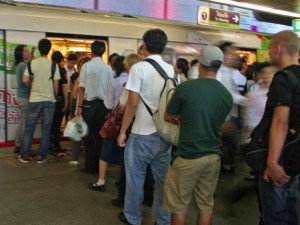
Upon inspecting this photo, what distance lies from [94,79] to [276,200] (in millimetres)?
3018

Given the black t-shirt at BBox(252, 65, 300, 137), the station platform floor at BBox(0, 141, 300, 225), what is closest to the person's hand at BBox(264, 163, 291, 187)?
the black t-shirt at BBox(252, 65, 300, 137)

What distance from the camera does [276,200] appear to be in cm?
244

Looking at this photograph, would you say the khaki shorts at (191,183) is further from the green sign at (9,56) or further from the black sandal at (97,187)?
the green sign at (9,56)

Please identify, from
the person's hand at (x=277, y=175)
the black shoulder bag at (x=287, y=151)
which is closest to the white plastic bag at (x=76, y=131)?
the black shoulder bag at (x=287, y=151)

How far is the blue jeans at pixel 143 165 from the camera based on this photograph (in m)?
3.18

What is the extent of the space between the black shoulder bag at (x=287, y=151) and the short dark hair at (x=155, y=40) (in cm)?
112

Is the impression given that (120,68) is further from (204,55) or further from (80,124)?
(204,55)

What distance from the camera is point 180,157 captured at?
2.66m

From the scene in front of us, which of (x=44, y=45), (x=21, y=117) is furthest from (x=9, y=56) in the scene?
(x=44, y=45)

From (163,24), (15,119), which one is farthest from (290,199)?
(163,24)

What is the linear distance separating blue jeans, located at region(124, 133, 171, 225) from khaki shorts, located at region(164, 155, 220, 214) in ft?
1.59

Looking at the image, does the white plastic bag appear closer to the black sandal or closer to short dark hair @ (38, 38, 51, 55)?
the black sandal

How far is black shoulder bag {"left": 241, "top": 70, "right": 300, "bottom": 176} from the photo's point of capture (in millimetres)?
2337

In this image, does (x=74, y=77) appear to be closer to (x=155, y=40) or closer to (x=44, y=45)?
(x=44, y=45)
